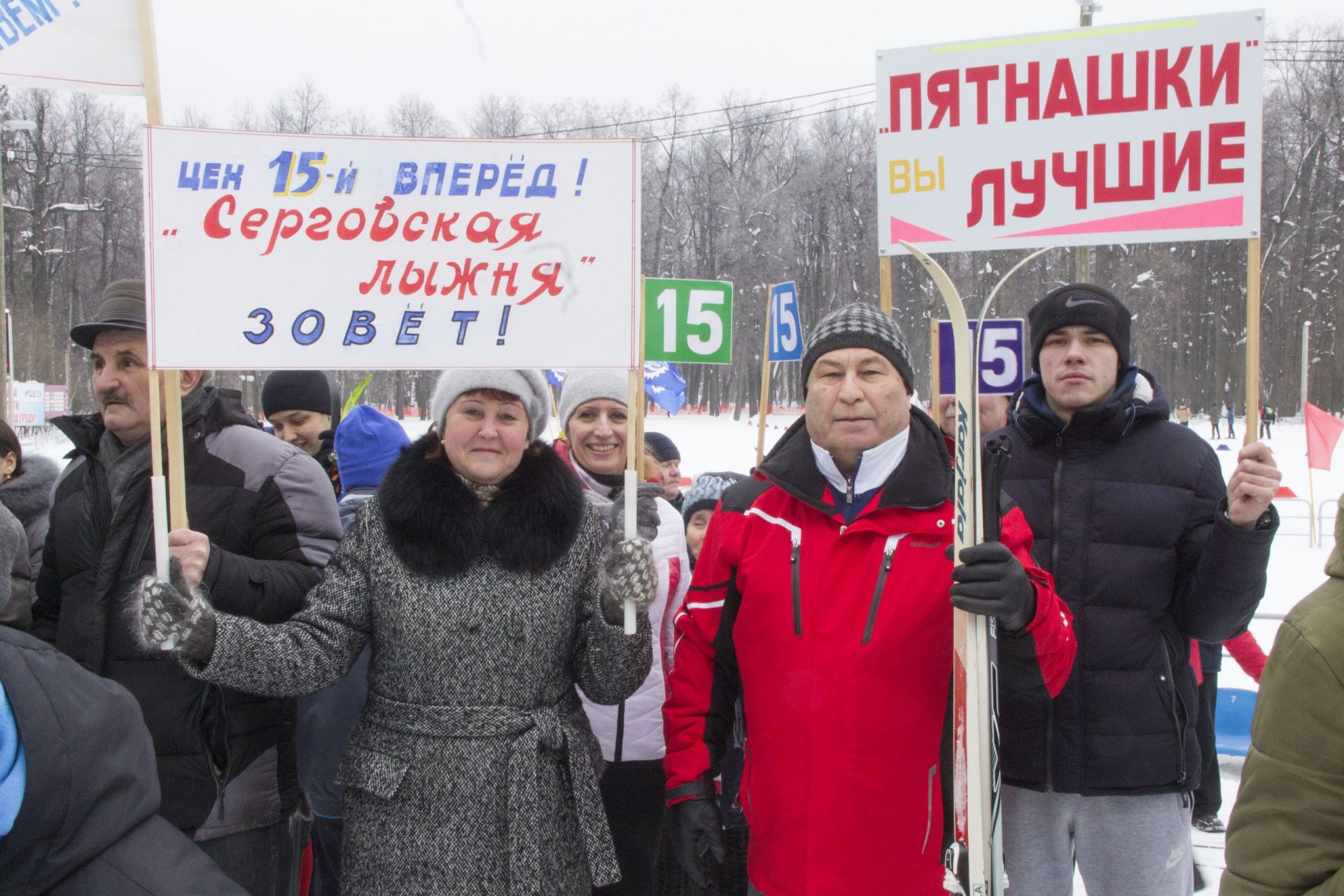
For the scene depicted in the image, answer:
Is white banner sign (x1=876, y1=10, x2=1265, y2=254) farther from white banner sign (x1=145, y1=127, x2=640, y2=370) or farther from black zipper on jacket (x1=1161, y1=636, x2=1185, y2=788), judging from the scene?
black zipper on jacket (x1=1161, y1=636, x2=1185, y2=788)

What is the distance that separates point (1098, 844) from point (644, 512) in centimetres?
149

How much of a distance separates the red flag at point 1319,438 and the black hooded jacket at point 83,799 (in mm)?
10216

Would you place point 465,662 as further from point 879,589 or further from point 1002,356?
point 1002,356

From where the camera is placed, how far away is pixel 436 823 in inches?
85.7

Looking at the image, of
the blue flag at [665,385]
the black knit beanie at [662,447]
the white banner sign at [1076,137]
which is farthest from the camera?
the blue flag at [665,385]

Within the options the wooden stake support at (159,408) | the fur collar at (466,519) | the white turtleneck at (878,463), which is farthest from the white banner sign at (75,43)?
the white turtleneck at (878,463)

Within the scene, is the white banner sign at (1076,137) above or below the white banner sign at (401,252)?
above

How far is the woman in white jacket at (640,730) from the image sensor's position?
2.97m

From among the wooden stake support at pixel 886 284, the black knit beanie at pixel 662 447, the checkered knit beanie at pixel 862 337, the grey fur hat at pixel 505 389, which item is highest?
the wooden stake support at pixel 886 284

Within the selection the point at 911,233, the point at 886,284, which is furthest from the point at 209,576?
the point at 911,233

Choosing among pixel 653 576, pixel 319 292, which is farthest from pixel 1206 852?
pixel 319 292

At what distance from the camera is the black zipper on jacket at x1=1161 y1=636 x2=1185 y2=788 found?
2.41m

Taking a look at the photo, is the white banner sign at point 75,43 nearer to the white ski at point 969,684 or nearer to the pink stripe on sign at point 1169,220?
the white ski at point 969,684

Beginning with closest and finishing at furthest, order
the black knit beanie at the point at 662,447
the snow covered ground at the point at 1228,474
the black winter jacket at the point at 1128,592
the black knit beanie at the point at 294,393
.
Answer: the black winter jacket at the point at 1128,592 → the black knit beanie at the point at 294,393 → the black knit beanie at the point at 662,447 → the snow covered ground at the point at 1228,474
